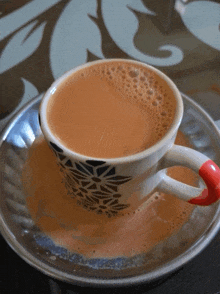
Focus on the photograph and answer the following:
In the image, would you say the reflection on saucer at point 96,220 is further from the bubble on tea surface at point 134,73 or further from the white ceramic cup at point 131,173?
the bubble on tea surface at point 134,73

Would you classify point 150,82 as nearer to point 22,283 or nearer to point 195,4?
point 22,283

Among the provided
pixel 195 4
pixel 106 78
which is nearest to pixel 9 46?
pixel 106 78

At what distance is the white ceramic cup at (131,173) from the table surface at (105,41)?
0.21 metres

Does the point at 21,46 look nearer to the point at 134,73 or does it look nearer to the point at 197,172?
the point at 134,73

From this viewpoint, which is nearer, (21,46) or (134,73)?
(134,73)

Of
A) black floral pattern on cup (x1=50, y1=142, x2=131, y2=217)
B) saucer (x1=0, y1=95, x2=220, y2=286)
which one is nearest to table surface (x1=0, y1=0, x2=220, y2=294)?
saucer (x1=0, y1=95, x2=220, y2=286)

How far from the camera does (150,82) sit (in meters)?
0.41

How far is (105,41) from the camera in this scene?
663mm

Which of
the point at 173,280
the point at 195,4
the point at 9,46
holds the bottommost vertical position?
the point at 173,280

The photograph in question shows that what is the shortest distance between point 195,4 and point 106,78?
18.0 inches

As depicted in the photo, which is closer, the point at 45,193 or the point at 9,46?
the point at 45,193

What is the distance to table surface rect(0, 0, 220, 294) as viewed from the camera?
603 mm

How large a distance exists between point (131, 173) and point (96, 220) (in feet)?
0.37

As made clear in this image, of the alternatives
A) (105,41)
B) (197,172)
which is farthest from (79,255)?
(105,41)
